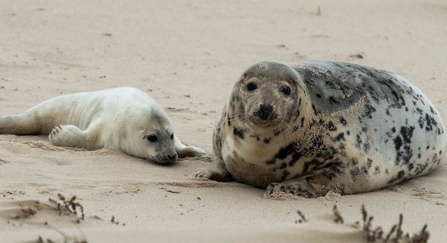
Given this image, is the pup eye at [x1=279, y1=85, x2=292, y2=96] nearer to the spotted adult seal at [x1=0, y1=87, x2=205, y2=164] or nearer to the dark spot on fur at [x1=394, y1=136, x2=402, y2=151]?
the dark spot on fur at [x1=394, y1=136, x2=402, y2=151]

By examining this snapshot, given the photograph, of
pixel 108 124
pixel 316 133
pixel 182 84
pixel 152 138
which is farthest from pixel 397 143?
pixel 182 84

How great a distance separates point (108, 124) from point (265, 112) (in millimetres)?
1634

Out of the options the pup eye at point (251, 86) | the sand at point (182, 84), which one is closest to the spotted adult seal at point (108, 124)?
the sand at point (182, 84)

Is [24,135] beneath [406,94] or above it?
beneath

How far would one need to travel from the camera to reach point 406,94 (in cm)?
471

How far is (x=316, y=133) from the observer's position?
4090mm

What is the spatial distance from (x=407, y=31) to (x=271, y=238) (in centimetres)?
901

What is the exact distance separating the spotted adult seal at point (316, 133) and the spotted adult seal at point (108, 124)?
53cm

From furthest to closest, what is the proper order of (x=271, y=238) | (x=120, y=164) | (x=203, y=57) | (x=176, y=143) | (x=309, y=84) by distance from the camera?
1. (x=203, y=57)
2. (x=176, y=143)
3. (x=120, y=164)
4. (x=309, y=84)
5. (x=271, y=238)

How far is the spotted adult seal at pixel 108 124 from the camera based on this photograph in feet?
15.9

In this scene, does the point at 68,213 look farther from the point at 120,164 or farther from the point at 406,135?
the point at 406,135

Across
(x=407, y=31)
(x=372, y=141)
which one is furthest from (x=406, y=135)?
(x=407, y=31)

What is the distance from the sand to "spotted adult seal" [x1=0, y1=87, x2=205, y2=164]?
12 centimetres

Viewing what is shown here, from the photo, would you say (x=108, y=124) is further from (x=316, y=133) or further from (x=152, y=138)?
(x=316, y=133)
